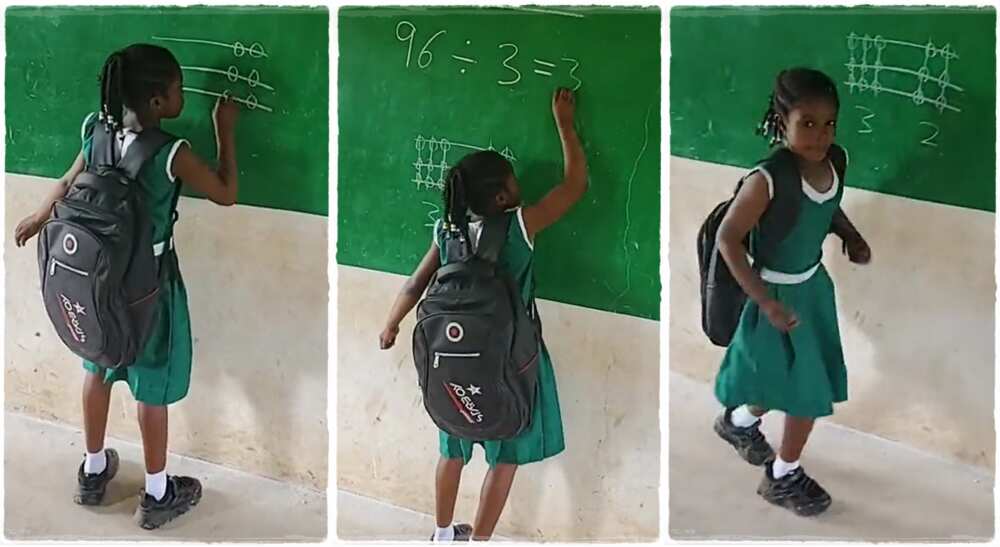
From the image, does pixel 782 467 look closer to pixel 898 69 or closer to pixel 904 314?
pixel 904 314

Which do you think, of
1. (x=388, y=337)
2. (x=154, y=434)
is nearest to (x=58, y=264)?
(x=154, y=434)

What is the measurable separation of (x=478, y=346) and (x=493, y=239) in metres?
0.13

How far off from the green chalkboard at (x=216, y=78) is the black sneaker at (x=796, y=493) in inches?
24.8

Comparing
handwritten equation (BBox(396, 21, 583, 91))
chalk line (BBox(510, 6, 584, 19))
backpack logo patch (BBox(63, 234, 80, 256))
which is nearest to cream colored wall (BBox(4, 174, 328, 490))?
backpack logo patch (BBox(63, 234, 80, 256))

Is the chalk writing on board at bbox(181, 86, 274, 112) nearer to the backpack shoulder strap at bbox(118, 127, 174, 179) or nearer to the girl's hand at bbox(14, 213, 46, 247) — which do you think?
the backpack shoulder strap at bbox(118, 127, 174, 179)

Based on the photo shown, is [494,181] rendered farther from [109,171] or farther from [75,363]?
[75,363]

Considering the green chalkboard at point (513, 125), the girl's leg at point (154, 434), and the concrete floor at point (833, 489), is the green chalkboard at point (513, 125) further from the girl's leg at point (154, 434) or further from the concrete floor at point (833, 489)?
the girl's leg at point (154, 434)

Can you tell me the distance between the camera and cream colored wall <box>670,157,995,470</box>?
1.45 meters

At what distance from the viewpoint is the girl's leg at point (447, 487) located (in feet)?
5.02

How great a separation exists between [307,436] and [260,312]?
164mm

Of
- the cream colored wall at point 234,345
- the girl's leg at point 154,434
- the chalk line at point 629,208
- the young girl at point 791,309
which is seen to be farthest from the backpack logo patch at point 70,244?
the young girl at point 791,309

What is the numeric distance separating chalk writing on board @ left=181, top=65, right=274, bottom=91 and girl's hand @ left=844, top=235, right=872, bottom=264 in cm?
71

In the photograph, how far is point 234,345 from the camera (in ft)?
5.13

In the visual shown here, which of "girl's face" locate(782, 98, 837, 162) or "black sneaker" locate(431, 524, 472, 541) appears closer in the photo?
"girl's face" locate(782, 98, 837, 162)
